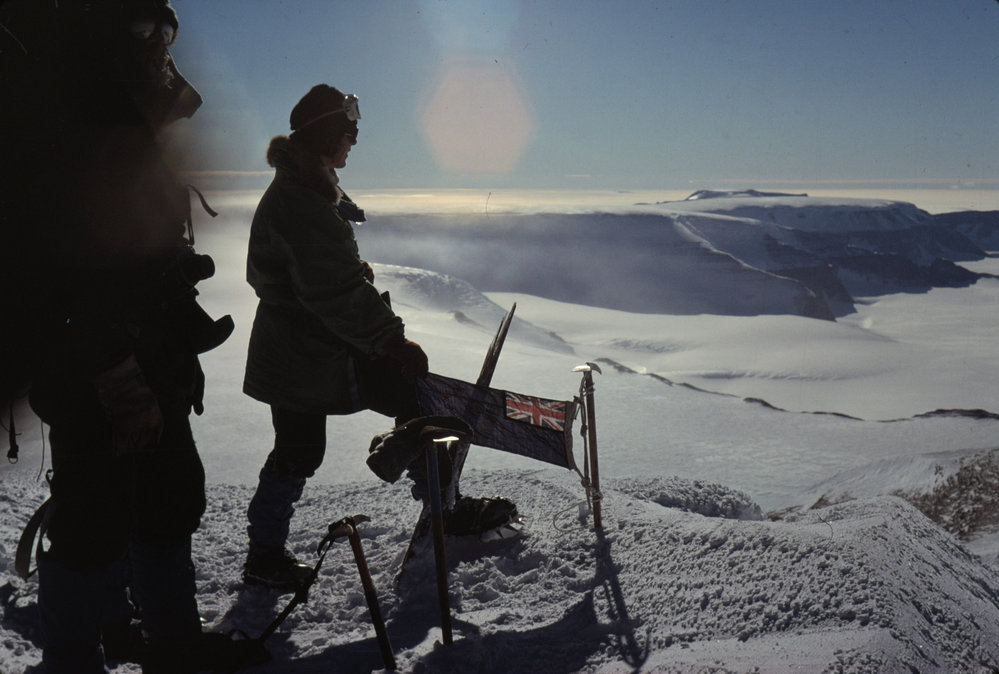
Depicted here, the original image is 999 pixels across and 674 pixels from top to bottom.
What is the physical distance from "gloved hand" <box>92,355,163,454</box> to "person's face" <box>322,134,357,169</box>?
3.79ft

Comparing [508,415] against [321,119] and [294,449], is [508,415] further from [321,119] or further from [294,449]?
[321,119]

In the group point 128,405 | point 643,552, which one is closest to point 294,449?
point 128,405

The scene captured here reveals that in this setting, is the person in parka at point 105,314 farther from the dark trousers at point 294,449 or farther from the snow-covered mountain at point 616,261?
the snow-covered mountain at point 616,261

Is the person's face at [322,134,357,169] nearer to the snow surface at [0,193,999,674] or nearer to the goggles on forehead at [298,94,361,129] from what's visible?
the goggles on forehead at [298,94,361,129]

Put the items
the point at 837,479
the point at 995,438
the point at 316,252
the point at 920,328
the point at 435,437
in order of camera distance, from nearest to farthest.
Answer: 1. the point at 435,437
2. the point at 316,252
3. the point at 837,479
4. the point at 995,438
5. the point at 920,328

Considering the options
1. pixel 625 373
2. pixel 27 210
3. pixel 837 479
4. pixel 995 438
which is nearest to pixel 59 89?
pixel 27 210

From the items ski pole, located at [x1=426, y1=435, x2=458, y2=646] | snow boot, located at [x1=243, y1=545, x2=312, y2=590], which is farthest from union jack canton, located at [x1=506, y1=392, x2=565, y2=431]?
snow boot, located at [x1=243, y1=545, x2=312, y2=590]

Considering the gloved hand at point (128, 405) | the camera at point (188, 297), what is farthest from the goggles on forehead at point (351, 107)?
the gloved hand at point (128, 405)

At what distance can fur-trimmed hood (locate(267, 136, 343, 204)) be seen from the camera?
2.52 meters

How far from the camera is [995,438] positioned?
5.98 meters

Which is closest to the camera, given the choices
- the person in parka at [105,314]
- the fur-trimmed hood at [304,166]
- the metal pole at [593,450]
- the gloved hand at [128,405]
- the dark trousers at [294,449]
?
the person in parka at [105,314]

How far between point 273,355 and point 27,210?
3.76 ft

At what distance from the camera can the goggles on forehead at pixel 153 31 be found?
1689mm

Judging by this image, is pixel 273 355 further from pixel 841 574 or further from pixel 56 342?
pixel 841 574
